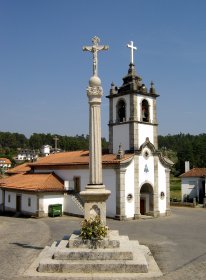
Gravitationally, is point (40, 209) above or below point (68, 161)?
below

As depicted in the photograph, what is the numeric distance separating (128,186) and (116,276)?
17463mm

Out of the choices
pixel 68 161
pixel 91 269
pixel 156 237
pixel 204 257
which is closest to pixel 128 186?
pixel 68 161

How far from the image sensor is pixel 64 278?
11305mm

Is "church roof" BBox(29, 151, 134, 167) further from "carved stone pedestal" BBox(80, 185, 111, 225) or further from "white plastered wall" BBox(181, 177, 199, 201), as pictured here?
"white plastered wall" BBox(181, 177, 199, 201)

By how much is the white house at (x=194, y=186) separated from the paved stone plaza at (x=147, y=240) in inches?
614

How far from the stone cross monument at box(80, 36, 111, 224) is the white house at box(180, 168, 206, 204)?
33.3 m

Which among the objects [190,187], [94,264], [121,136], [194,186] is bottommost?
[94,264]

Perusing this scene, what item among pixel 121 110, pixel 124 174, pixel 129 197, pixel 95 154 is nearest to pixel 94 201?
pixel 95 154

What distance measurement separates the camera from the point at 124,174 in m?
28.7

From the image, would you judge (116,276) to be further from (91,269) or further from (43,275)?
(43,275)

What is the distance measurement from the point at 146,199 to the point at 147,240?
12.9m

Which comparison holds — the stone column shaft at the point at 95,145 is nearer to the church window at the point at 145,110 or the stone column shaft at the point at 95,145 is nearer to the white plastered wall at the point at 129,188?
the white plastered wall at the point at 129,188

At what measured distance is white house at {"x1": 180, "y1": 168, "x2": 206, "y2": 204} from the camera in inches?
1786

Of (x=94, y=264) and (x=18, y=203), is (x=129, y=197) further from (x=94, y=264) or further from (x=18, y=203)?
(x=94, y=264)
